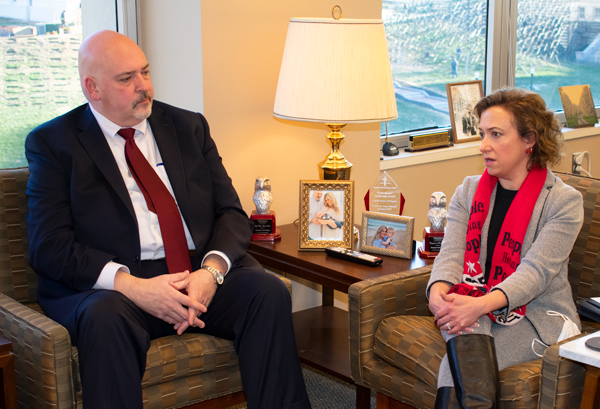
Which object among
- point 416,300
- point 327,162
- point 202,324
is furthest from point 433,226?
point 202,324

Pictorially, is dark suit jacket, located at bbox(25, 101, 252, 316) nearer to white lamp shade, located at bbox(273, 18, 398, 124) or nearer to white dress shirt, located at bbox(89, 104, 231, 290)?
white dress shirt, located at bbox(89, 104, 231, 290)

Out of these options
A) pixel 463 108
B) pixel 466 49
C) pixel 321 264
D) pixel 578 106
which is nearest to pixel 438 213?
pixel 321 264

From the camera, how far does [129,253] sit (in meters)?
1.92

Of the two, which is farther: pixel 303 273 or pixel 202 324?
pixel 303 273

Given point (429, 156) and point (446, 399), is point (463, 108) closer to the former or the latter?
point (429, 156)

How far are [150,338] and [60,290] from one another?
324mm

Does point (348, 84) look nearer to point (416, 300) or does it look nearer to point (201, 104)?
point (201, 104)

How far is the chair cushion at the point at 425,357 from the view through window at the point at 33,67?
1.58 m

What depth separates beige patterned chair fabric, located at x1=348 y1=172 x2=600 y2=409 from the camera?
161 centimetres

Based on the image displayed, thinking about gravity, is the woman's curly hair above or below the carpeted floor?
above

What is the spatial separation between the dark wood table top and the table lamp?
0.49 m

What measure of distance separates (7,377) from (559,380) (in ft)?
4.56

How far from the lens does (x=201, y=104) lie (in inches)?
96.9

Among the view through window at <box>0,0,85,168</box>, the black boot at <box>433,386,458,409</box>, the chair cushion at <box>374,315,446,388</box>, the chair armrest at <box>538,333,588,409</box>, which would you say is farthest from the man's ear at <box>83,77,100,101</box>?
the chair armrest at <box>538,333,588,409</box>
